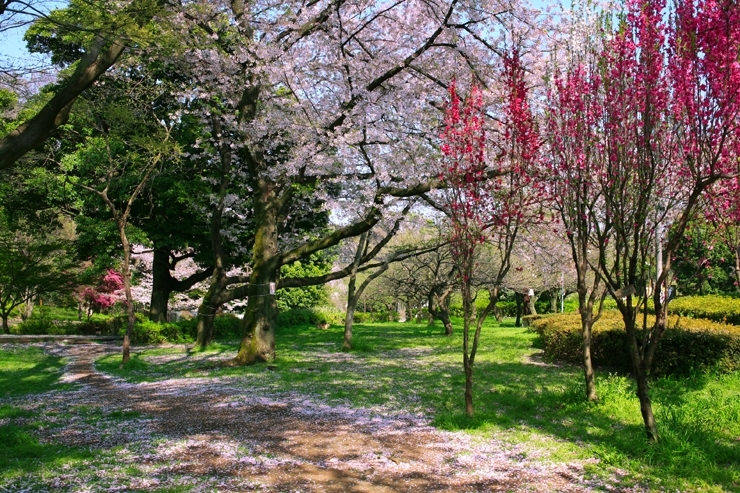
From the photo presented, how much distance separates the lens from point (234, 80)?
1289 centimetres

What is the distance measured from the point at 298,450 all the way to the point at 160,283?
18.7m

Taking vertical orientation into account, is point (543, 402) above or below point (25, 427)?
above

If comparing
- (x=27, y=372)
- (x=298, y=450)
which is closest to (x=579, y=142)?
(x=298, y=450)

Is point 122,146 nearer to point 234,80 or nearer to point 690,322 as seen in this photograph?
point 234,80

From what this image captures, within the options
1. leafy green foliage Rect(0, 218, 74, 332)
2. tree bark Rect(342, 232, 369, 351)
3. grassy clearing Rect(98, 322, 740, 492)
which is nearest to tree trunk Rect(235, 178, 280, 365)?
grassy clearing Rect(98, 322, 740, 492)

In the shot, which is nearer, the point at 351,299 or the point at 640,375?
the point at 640,375

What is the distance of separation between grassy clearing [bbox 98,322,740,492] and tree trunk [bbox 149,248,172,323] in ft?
24.2

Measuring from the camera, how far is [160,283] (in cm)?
2281

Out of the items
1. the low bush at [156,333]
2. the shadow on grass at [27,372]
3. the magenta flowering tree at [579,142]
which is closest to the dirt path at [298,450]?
the shadow on grass at [27,372]

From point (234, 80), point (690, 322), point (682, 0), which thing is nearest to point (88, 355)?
point (234, 80)

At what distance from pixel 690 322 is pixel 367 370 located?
6.77 m

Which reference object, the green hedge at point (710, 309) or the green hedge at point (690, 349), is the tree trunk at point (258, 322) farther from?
the green hedge at point (710, 309)

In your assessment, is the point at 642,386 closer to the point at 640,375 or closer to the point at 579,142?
the point at 640,375

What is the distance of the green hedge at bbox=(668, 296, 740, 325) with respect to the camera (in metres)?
13.2
